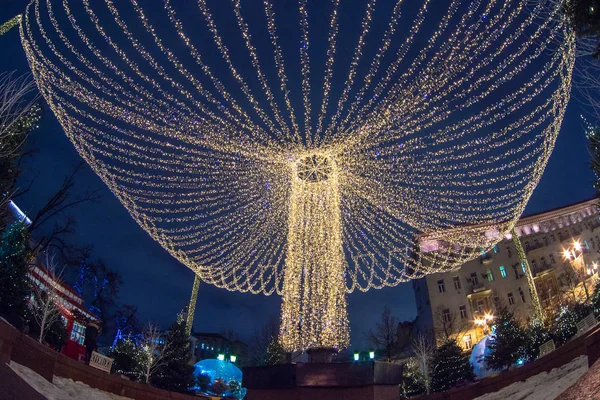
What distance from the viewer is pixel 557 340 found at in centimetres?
1387

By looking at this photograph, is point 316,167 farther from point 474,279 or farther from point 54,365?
point 474,279

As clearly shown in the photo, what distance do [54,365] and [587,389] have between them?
11295mm

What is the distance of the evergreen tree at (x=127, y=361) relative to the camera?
20234 mm

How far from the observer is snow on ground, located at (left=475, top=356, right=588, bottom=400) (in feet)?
29.3

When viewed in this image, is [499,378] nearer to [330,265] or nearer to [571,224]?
[330,265]

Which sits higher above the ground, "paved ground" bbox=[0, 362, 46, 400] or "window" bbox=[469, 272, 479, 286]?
"window" bbox=[469, 272, 479, 286]

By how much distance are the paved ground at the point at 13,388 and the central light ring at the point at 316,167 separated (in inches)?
373

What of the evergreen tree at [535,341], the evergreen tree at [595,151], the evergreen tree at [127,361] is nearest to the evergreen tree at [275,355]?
the evergreen tree at [127,361]

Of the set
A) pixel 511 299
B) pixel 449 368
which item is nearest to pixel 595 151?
pixel 449 368

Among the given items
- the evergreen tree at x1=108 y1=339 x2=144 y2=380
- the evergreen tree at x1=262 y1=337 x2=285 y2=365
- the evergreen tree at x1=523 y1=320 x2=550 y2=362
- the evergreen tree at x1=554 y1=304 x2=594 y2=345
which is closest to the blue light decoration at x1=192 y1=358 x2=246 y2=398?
the evergreen tree at x1=262 y1=337 x2=285 y2=365

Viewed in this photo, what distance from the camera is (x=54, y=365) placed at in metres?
Result: 10.4

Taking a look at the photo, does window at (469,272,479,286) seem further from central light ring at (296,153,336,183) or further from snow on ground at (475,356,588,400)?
central light ring at (296,153,336,183)

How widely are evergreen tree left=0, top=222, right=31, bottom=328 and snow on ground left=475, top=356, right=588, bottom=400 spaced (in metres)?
14.5

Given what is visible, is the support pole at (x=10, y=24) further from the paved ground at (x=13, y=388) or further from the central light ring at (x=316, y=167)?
the central light ring at (x=316, y=167)
